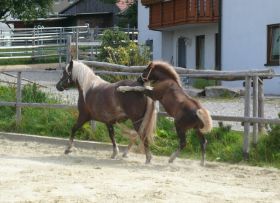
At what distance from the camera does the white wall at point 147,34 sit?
3369 cm

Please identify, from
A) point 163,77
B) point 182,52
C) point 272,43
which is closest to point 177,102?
point 163,77

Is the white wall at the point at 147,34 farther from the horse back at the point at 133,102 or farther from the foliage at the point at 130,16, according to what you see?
the horse back at the point at 133,102

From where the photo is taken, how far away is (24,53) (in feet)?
119

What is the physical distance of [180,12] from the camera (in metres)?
29.1

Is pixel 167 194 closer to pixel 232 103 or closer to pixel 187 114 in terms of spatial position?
pixel 187 114

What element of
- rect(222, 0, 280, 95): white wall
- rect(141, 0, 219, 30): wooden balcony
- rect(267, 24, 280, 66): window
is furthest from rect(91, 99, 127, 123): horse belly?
rect(141, 0, 219, 30): wooden balcony

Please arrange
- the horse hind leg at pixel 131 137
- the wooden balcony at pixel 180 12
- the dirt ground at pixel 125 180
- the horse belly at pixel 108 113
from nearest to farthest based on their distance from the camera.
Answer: the dirt ground at pixel 125 180 < the horse hind leg at pixel 131 137 < the horse belly at pixel 108 113 < the wooden balcony at pixel 180 12

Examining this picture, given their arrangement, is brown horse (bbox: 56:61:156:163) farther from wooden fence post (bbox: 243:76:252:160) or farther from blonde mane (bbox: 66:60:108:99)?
wooden fence post (bbox: 243:76:252:160)

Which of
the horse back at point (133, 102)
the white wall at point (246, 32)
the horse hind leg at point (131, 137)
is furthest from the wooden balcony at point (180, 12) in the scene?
the horse back at point (133, 102)

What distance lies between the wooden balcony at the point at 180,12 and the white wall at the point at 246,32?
120 cm

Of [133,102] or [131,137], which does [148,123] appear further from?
[131,137]

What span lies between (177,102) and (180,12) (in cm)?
1993

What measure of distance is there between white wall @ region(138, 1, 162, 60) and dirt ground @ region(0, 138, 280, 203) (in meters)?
23.0

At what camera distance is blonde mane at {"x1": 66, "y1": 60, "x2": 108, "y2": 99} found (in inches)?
429
